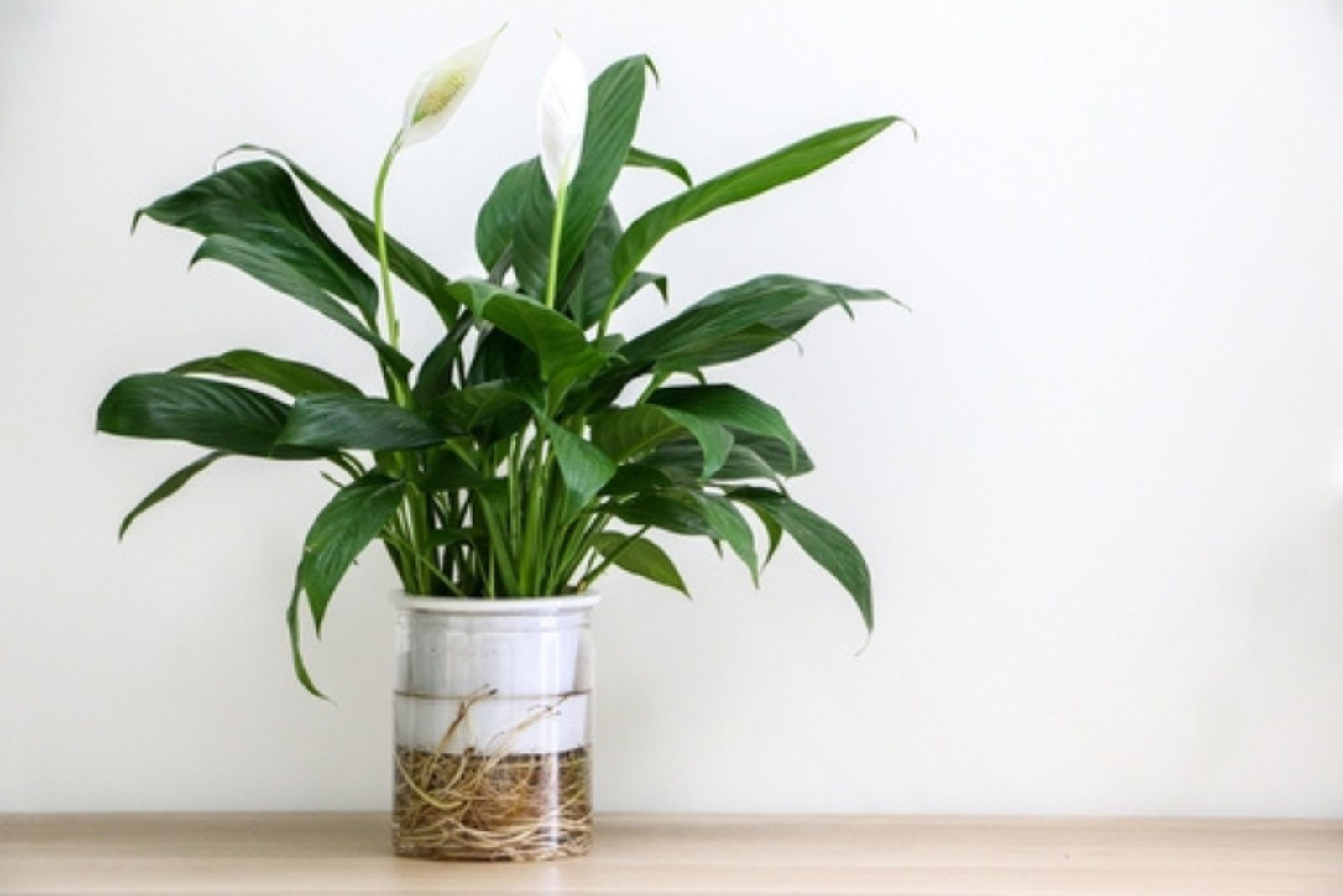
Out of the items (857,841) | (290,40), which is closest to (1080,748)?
(857,841)

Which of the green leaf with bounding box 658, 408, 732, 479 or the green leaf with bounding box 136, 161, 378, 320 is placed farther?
the green leaf with bounding box 136, 161, 378, 320

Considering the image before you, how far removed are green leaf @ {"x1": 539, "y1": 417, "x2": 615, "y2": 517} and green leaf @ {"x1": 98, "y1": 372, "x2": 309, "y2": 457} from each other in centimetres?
20

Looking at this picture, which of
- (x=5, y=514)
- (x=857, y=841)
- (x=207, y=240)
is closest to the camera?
(x=207, y=240)

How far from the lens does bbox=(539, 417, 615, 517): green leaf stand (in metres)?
1.04

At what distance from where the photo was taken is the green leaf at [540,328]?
103 centimetres

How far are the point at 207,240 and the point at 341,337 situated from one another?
1.25 ft

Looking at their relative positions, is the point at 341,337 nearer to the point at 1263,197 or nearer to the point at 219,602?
the point at 219,602

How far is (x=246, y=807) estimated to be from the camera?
4.71 feet

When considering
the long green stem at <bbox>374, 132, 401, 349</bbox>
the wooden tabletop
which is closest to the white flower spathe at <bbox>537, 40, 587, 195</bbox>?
the long green stem at <bbox>374, 132, 401, 349</bbox>

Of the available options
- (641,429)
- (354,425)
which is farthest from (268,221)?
(641,429)

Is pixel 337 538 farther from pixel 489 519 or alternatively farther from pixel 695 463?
pixel 695 463

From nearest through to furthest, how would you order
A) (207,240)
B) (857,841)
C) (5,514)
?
(207,240)
(857,841)
(5,514)

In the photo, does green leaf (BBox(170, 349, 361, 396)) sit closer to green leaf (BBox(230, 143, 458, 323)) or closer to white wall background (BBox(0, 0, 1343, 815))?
green leaf (BBox(230, 143, 458, 323))

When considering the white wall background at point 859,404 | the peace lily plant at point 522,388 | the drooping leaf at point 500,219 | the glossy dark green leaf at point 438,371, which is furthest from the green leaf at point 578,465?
the white wall background at point 859,404
